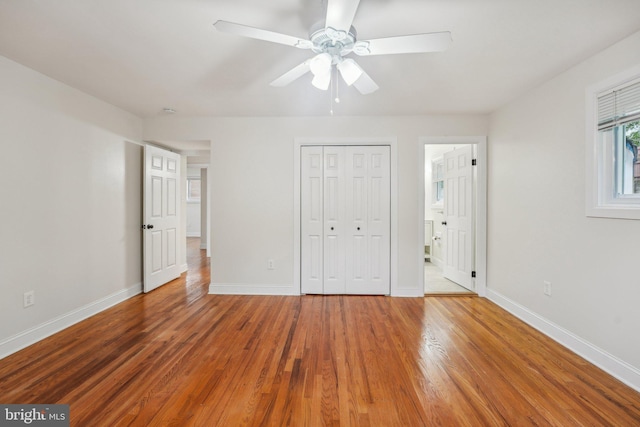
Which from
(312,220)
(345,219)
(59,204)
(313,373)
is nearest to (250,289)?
(312,220)

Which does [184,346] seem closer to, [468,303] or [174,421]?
[174,421]

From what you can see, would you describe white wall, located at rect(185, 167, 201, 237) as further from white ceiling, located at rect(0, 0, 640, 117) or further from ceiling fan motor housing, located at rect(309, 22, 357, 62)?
ceiling fan motor housing, located at rect(309, 22, 357, 62)

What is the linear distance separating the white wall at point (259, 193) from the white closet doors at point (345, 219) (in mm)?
190

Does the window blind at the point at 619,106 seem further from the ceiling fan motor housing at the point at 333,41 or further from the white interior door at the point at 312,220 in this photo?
the white interior door at the point at 312,220

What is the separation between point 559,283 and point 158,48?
12.6 ft

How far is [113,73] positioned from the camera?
99.3 inches

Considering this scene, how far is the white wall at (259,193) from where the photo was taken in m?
3.70

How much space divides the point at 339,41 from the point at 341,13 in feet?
1.00

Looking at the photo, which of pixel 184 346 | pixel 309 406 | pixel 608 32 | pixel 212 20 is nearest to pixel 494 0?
pixel 608 32

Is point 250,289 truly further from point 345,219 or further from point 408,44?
point 408,44

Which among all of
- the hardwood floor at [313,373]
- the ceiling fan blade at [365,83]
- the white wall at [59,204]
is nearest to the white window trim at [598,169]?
the hardwood floor at [313,373]

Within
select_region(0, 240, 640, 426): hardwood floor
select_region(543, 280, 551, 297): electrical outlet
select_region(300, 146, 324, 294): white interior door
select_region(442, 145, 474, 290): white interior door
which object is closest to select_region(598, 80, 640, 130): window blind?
select_region(543, 280, 551, 297): electrical outlet

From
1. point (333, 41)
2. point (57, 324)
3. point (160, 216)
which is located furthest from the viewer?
point (160, 216)

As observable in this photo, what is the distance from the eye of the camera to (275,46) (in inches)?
81.5
